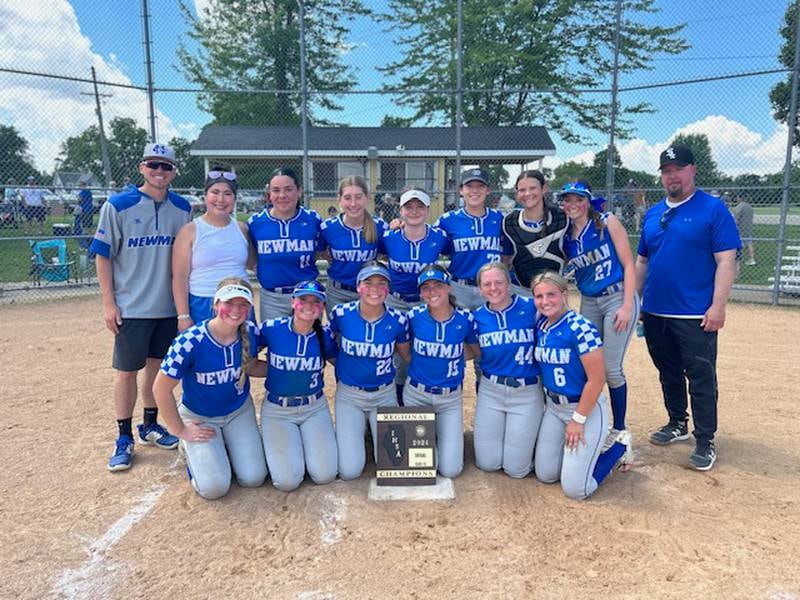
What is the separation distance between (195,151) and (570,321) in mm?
15199

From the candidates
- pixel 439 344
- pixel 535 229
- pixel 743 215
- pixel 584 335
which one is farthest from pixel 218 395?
pixel 743 215

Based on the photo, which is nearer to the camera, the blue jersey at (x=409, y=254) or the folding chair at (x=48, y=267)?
the blue jersey at (x=409, y=254)

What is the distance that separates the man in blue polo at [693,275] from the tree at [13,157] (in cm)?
915

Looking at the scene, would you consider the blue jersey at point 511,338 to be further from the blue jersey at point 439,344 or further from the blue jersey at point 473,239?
the blue jersey at point 473,239

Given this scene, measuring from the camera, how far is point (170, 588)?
252 centimetres

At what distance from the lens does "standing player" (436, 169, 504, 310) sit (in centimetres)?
394

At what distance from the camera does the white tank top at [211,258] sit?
3.58 metres

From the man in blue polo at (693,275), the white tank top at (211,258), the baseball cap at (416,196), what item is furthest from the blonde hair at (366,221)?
the man in blue polo at (693,275)

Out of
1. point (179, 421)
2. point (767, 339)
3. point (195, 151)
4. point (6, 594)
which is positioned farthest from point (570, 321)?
point (195, 151)

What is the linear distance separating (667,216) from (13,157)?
9901 mm

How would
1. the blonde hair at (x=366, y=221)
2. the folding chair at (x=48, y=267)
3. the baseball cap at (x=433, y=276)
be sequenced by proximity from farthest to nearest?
the folding chair at (x=48, y=267), the blonde hair at (x=366, y=221), the baseball cap at (x=433, y=276)

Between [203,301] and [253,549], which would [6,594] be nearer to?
[253,549]

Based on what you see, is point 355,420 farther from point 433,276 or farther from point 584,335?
point 584,335

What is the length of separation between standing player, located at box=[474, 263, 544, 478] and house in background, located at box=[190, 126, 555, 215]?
11.9 meters
